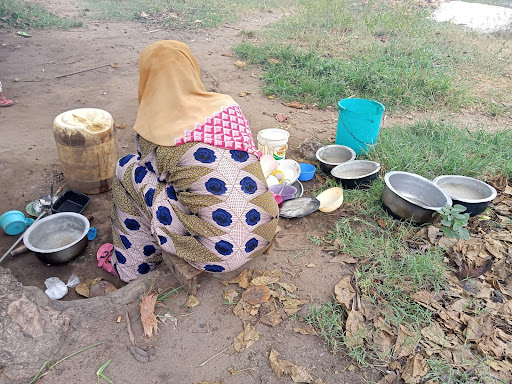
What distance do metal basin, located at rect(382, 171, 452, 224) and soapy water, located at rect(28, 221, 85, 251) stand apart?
2425 mm

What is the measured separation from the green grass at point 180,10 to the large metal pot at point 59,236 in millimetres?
7346

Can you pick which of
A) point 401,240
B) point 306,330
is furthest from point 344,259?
point 306,330

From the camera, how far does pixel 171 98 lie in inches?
80.7

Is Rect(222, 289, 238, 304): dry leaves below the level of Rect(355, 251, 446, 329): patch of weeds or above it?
below

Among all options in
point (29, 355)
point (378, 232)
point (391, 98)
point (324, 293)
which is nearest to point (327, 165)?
point (378, 232)

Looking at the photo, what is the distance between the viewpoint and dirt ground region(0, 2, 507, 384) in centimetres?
185

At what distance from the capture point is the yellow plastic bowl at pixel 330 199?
3.01 meters

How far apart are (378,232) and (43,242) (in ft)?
8.39

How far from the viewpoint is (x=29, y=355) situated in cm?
175

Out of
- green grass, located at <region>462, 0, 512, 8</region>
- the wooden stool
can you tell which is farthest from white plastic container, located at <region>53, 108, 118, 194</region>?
green grass, located at <region>462, 0, 512, 8</region>

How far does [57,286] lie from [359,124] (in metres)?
2.92

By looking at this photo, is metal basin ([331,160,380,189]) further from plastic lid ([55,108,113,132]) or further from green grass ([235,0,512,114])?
plastic lid ([55,108,113,132])

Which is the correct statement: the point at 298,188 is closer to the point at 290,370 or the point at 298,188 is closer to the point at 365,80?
the point at 290,370

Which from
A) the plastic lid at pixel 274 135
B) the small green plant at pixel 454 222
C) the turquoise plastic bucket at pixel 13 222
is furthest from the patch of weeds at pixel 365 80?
the turquoise plastic bucket at pixel 13 222
